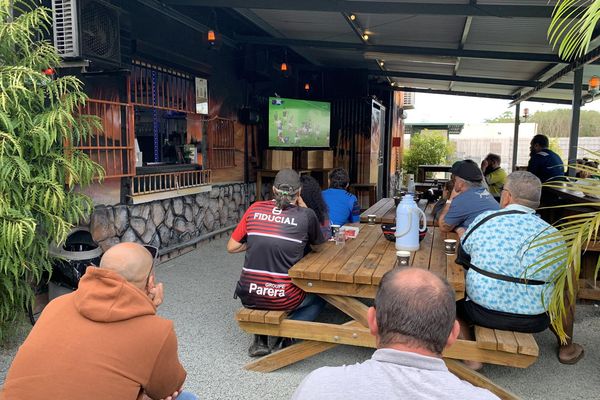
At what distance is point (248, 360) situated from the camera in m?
2.85

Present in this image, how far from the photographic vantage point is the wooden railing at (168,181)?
4.73 meters

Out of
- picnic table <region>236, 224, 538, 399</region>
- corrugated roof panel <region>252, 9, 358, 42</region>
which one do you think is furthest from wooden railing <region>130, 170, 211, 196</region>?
picnic table <region>236, 224, 538, 399</region>

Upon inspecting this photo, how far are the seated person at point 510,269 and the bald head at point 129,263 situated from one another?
→ 5.61 feet

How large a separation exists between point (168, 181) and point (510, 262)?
154 inches

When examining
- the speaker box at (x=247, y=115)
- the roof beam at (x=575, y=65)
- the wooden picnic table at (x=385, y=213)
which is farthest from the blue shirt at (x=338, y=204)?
the roof beam at (x=575, y=65)

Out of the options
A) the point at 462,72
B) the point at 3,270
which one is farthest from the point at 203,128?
the point at 462,72

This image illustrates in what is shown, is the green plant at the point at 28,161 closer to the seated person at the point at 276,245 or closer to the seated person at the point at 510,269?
the seated person at the point at 276,245

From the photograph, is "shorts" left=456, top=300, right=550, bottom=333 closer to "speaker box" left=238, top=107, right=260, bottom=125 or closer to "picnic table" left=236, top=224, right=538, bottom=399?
"picnic table" left=236, top=224, right=538, bottom=399

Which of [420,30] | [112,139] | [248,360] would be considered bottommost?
[248,360]

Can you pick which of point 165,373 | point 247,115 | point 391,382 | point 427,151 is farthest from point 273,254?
point 427,151

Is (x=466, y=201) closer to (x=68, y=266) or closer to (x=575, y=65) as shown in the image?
(x=68, y=266)

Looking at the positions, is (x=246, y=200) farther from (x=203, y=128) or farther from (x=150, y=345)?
(x=150, y=345)

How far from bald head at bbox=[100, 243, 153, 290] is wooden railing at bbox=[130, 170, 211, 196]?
331 cm

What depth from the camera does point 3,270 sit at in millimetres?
2646
